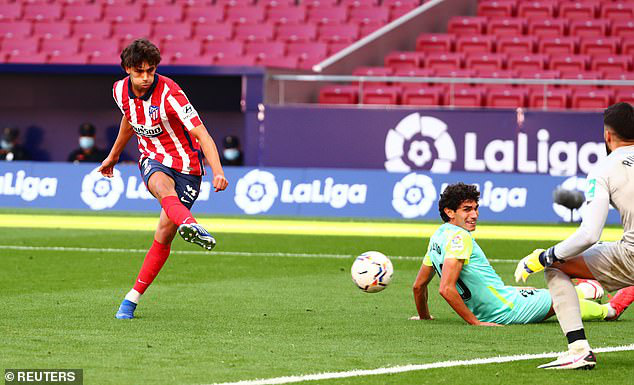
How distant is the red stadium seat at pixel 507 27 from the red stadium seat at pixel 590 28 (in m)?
1.24

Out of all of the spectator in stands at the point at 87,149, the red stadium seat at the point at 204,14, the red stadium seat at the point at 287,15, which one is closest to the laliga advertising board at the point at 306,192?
the spectator in stands at the point at 87,149

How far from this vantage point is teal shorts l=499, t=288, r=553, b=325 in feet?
30.6

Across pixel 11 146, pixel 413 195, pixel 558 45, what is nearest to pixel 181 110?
pixel 413 195

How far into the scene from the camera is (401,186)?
2339 centimetres

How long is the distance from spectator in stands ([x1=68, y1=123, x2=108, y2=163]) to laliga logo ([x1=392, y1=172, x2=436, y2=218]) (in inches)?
323

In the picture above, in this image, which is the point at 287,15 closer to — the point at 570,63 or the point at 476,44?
the point at 476,44

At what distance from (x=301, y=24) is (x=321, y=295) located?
1921 centimetres

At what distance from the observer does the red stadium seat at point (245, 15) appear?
30438mm

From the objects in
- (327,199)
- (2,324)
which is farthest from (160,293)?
(327,199)

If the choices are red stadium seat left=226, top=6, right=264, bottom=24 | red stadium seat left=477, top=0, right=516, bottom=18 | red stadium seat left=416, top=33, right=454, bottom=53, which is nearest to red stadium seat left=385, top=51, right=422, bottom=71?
red stadium seat left=416, top=33, right=454, bottom=53

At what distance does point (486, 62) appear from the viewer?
91.1ft

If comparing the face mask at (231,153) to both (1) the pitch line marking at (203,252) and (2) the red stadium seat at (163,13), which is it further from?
(1) the pitch line marking at (203,252)

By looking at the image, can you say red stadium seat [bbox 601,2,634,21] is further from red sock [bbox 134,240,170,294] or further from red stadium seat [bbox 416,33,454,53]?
red sock [bbox 134,240,170,294]

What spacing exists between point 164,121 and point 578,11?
21818mm
